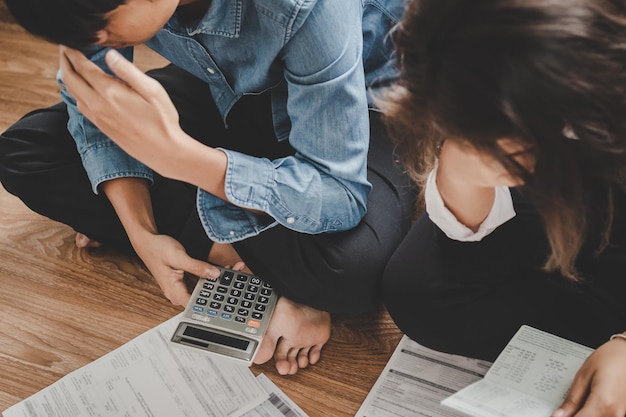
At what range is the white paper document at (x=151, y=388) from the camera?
0.92 metres

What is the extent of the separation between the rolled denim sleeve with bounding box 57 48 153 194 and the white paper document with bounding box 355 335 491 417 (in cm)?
49

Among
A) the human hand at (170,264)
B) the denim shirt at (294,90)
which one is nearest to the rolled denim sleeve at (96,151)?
the denim shirt at (294,90)

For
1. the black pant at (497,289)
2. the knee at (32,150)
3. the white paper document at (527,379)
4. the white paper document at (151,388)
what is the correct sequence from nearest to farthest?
1. the white paper document at (527,379)
2. the black pant at (497,289)
3. the white paper document at (151,388)
4. the knee at (32,150)

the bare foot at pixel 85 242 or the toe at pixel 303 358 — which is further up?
the bare foot at pixel 85 242

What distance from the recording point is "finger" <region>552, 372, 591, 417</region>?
0.70 meters

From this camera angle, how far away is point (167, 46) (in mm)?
903

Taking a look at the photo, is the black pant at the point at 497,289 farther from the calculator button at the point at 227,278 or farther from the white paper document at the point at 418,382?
the calculator button at the point at 227,278

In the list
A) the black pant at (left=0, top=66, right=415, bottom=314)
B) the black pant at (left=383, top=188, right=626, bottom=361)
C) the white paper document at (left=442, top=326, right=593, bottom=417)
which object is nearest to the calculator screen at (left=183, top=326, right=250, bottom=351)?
the black pant at (left=0, top=66, right=415, bottom=314)

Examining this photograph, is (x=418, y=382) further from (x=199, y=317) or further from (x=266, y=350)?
(x=199, y=317)

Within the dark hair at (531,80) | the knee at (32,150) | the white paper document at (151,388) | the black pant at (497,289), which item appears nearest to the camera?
the dark hair at (531,80)

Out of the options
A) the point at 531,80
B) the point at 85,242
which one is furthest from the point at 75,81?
the point at 531,80

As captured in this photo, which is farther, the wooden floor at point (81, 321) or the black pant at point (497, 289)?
the wooden floor at point (81, 321)

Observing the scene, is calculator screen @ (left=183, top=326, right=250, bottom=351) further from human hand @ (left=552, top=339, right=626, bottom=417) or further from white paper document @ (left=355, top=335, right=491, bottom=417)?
human hand @ (left=552, top=339, right=626, bottom=417)

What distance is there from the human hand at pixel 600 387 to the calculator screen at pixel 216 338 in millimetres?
422
